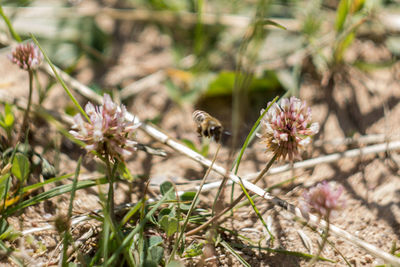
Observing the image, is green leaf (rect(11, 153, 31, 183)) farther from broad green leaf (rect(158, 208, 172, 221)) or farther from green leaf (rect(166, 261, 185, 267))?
green leaf (rect(166, 261, 185, 267))

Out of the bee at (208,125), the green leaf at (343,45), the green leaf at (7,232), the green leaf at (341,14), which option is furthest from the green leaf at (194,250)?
the green leaf at (341,14)

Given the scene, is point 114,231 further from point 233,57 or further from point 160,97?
point 233,57

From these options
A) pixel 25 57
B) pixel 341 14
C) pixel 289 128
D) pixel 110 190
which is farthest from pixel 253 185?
pixel 341 14

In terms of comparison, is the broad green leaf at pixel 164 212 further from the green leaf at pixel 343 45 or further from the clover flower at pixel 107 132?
the green leaf at pixel 343 45

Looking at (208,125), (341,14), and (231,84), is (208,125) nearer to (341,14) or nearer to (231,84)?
(231,84)

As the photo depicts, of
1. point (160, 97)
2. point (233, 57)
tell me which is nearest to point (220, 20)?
point (233, 57)
